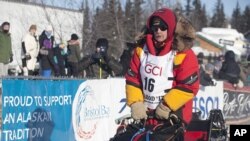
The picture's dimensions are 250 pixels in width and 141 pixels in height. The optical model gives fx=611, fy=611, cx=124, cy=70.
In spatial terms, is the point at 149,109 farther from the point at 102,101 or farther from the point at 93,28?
the point at 93,28

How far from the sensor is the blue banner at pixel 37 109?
30.5ft

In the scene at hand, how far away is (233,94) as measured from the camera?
17.4m

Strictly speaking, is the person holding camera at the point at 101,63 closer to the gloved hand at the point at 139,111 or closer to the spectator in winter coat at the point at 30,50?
the spectator in winter coat at the point at 30,50

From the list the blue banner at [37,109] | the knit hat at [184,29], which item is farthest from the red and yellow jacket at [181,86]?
the blue banner at [37,109]

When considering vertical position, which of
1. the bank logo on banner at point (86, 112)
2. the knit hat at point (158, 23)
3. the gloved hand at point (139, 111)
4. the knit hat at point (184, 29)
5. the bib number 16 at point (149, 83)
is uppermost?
the knit hat at point (158, 23)

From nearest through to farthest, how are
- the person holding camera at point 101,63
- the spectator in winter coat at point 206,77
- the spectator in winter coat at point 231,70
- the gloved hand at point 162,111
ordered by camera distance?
the gloved hand at point 162,111 → the person holding camera at point 101,63 → the spectator in winter coat at point 206,77 → the spectator in winter coat at point 231,70

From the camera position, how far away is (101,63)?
1285 centimetres

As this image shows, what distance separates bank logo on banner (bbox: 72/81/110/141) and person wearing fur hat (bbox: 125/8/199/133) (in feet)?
17.1

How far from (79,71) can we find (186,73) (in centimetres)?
743

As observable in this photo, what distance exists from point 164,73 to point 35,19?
16.0m

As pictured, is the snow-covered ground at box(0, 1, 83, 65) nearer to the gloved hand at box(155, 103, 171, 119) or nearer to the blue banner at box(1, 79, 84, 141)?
the blue banner at box(1, 79, 84, 141)

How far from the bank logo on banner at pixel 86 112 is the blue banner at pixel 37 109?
15cm

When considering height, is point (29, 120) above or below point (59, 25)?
below

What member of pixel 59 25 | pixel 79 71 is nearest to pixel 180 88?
pixel 79 71
